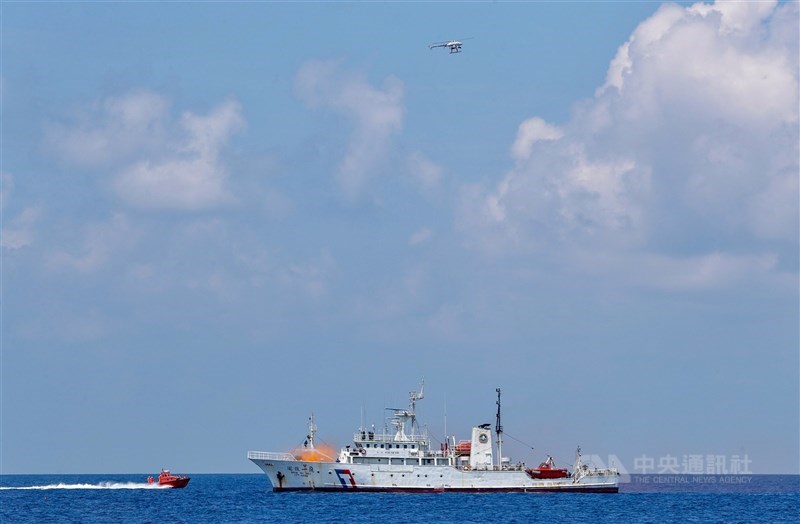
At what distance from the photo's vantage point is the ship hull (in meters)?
115

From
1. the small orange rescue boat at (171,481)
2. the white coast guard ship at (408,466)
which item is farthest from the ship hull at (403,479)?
the small orange rescue boat at (171,481)

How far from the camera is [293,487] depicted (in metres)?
121

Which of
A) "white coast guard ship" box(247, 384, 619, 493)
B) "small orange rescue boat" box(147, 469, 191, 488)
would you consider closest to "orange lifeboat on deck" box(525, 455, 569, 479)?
"white coast guard ship" box(247, 384, 619, 493)

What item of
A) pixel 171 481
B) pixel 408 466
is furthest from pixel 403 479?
pixel 171 481

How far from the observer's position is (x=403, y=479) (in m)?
115

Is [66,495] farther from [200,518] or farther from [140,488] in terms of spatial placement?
[200,518]

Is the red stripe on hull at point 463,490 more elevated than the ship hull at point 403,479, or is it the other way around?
the ship hull at point 403,479

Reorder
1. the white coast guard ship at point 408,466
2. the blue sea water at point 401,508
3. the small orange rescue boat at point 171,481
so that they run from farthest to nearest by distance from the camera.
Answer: the small orange rescue boat at point 171,481, the white coast guard ship at point 408,466, the blue sea water at point 401,508

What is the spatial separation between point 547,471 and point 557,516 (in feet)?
71.6

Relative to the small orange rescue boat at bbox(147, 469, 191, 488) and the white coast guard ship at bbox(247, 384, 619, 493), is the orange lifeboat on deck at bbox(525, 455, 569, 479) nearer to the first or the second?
the white coast guard ship at bbox(247, 384, 619, 493)

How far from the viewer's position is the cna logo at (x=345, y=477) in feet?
378

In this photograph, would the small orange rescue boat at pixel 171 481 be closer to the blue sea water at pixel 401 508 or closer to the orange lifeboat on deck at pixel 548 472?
the blue sea water at pixel 401 508

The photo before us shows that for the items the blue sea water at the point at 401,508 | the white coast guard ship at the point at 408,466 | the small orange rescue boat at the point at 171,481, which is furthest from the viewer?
the small orange rescue boat at the point at 171,481

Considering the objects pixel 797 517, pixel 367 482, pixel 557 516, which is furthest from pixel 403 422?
pixel 797 517
